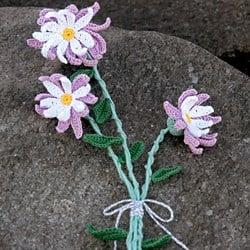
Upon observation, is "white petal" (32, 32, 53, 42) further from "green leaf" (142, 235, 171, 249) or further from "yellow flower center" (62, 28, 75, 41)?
"green leaf" (142, 235, 171, 249)

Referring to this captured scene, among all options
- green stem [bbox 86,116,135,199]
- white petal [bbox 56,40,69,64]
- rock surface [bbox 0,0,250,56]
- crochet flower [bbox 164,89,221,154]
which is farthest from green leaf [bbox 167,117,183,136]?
rock surface [bbox 0,0,250,56]

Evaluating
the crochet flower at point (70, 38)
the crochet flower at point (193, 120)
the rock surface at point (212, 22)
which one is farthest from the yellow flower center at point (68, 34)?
the rock surface at point (212, 22)

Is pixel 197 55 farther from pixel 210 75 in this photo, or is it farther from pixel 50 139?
pixel 50 139

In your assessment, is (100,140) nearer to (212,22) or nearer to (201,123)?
(201,123)

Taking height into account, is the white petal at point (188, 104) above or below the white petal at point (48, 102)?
above

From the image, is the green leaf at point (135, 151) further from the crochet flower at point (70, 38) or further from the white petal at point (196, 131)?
the crochet flower at point (70, 38)
